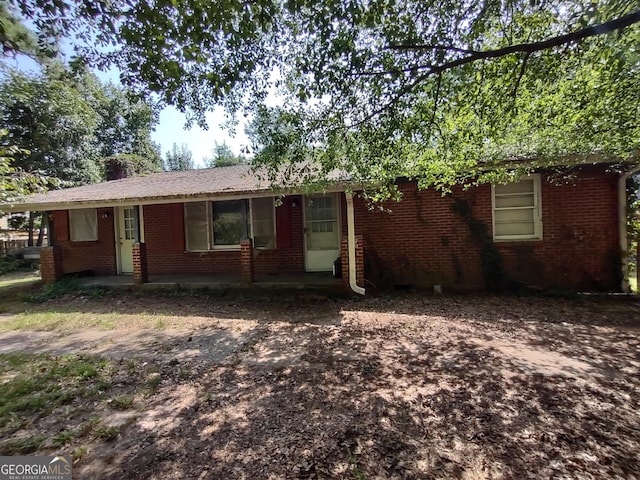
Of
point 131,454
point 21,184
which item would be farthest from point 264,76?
point 21,184

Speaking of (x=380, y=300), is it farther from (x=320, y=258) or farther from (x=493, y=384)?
(x=493, y=384)

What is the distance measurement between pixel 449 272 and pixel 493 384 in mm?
4806

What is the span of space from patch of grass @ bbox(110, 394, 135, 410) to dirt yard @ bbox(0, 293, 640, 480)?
14 mm

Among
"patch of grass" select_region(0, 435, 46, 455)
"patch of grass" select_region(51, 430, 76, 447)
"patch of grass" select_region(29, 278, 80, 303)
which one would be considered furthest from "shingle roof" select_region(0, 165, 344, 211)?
"patch of grass" select_region(0, 435, 46, 455)

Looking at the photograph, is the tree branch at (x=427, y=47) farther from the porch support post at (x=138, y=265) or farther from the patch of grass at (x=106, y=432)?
the porch support post at (x=138, y=265)

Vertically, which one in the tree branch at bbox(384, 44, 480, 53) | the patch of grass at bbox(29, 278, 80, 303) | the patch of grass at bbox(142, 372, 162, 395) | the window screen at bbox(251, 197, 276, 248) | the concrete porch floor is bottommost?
the patch of grass at bbox(142, 372, 162, 395)

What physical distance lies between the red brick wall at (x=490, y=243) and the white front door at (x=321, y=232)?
97 cm

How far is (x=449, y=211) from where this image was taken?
8047 millimetres

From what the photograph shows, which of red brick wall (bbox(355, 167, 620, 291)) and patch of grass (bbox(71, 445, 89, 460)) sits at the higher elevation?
red brick wall (bbox(355, 167, 620, 291))

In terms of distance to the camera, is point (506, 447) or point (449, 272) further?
point (449, 272)

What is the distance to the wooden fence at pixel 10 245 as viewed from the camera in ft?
56.8

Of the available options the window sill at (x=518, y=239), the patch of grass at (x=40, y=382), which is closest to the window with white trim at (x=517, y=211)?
the window sill at (x=518, y=239)

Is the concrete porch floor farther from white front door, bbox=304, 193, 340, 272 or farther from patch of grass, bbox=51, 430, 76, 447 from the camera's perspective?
patch of grass, bbox=51, 430, 76, 447

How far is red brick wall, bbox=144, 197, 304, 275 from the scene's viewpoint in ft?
30.8
